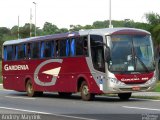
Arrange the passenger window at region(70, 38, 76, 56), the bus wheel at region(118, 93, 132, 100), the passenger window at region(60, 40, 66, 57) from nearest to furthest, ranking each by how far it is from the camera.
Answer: the bus wheel at region(118, 93, 132, 100)
the passenger window at region(70, 38, 76, 56)
the passenger window at region(60, 40, 66, 57)

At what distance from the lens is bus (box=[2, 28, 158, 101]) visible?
24875 mm

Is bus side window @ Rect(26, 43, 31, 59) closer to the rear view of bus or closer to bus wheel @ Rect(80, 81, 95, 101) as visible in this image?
bus wheel @ Rect(80, 81, 95, 101)

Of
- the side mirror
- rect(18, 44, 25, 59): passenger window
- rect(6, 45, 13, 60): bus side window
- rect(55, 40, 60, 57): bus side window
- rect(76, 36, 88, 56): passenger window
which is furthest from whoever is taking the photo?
rect(6, 45, 13, 60): bus side window

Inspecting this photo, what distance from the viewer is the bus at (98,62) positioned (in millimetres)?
24875

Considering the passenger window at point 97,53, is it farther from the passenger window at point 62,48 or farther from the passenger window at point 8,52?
the passenger window at point 8,52

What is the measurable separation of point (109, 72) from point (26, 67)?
337 inches

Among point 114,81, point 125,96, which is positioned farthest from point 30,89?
point 114,81

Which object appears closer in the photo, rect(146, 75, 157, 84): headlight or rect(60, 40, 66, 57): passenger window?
rect(146, 75, 157, 84): headlight

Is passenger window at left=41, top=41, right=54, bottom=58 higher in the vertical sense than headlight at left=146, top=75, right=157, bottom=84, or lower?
higher

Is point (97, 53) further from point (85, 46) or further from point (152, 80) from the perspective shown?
point (152, 80)

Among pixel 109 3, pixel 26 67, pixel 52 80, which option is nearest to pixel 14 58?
pixel 26 67

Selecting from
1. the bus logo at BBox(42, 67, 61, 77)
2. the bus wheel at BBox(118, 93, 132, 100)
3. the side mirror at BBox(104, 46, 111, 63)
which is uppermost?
the side mirror at BBox(104, 46, 111, 63)

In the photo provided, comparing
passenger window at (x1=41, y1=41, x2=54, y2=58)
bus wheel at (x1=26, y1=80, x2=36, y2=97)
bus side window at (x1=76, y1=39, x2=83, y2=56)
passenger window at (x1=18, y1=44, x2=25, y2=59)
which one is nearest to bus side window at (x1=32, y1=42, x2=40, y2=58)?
passenger window at (x1=41, y1=41, x2=54, y2=58)

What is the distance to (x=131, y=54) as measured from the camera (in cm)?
2512
